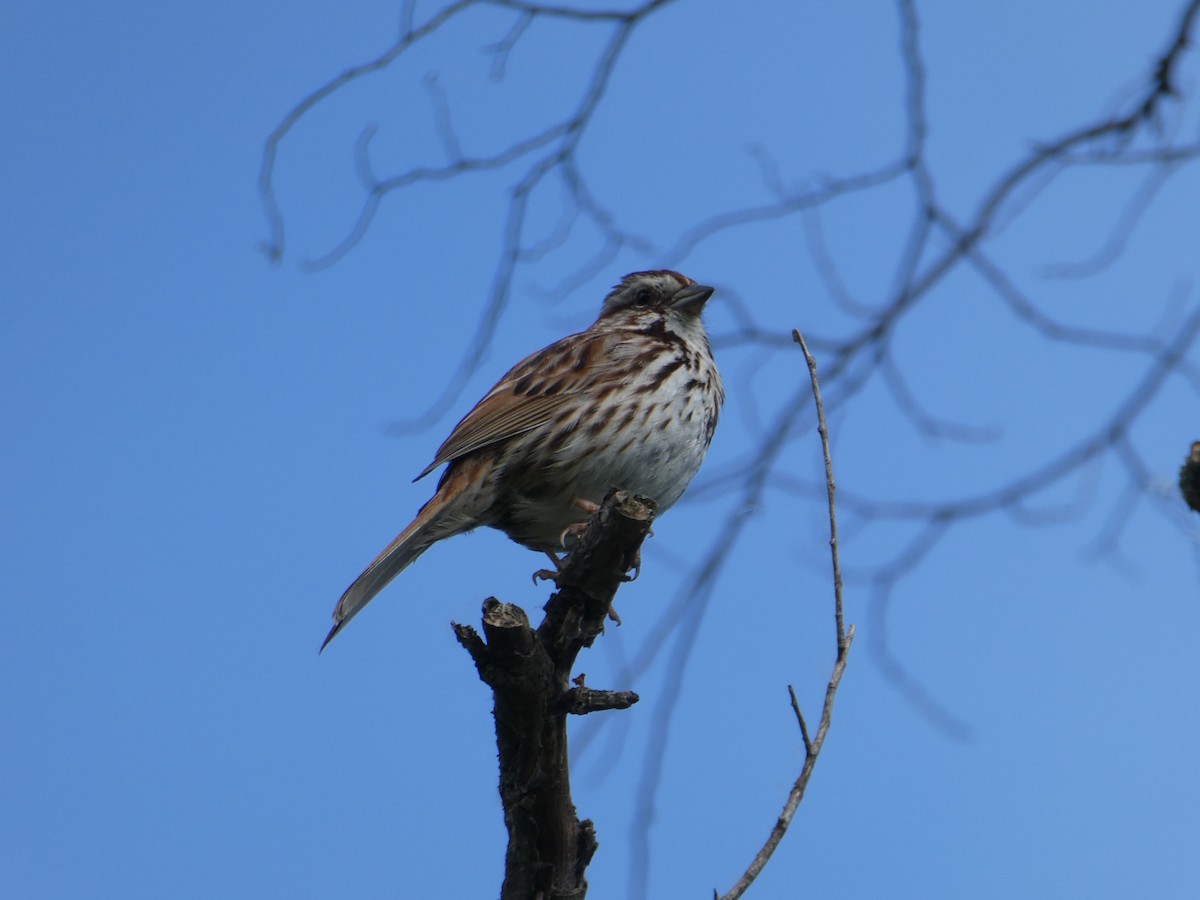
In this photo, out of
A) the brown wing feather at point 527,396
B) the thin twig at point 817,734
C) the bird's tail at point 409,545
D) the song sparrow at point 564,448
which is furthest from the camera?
the brown wing feather at point 527,396

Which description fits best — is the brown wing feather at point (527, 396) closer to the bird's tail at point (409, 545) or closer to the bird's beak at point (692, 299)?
the bird's tail at point (409, 545)

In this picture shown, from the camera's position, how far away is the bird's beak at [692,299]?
577 cm

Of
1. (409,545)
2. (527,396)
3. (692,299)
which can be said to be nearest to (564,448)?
(527,396)

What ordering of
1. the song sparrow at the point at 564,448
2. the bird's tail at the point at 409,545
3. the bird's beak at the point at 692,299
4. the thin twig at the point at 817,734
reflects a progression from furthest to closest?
the bird's beak at the point at 692,299 → the song sparrow at the point at 564,448 → the bird's tail at the point at 409,545 → the thin twig at the point at 817,734

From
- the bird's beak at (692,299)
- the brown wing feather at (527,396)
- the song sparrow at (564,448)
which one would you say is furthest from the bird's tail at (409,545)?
the bird's beak at (692,299)

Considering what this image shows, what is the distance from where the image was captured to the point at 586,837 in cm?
355

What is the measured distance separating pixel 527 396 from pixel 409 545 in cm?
81

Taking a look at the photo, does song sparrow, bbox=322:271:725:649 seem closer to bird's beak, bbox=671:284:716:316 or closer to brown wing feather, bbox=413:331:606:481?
brown wing feather, bbox=413:331:606:481

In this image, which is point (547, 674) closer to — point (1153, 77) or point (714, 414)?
point (714, 414)

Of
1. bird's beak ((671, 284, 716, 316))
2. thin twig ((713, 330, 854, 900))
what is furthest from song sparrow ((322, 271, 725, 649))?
thin twig ((713, 330, 854, 900))

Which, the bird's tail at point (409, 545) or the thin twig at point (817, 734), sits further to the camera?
the bird's tail at point (409, 545)

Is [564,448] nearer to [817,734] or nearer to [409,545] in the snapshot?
[409,545]

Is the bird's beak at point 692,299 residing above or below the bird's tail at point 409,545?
above

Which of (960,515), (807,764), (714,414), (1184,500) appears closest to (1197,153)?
(960,515)
